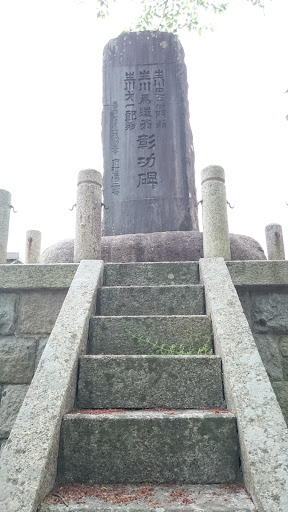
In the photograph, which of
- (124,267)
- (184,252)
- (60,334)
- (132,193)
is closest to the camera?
(60,334)

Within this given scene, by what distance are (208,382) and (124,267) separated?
5.05 feet

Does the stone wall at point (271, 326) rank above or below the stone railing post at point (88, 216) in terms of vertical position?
below

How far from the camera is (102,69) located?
6.27 m

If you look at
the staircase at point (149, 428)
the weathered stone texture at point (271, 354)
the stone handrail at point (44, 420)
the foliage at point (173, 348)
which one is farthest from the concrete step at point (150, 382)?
the weathered stone texture at point (271, 354)

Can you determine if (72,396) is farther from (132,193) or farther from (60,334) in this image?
(132,193)

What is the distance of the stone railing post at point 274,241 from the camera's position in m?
6.89

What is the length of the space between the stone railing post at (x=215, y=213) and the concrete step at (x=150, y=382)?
5.33ft

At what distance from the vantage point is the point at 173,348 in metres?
2.80

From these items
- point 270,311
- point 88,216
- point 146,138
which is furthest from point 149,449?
point 146,138

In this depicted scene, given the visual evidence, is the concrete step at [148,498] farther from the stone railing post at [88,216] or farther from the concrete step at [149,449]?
the stone railing post at [88,216]

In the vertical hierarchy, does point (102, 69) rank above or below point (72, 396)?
above

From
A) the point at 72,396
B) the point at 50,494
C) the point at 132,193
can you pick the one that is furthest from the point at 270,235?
the point at 50,494

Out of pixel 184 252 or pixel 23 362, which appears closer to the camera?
pixel 23 362

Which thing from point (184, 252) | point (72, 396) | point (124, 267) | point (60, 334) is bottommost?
point (72, 396)
